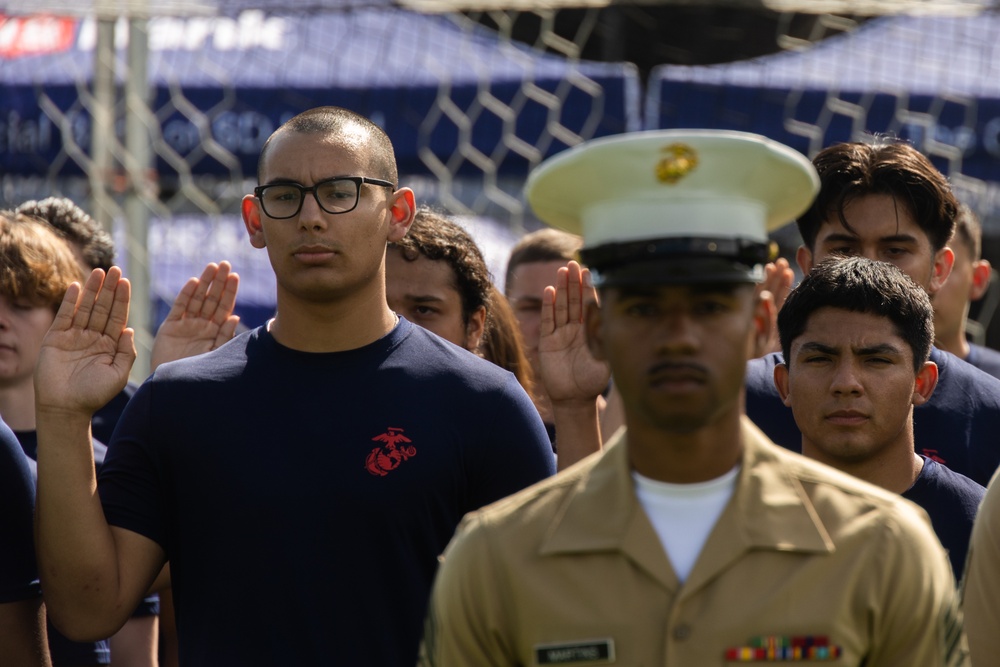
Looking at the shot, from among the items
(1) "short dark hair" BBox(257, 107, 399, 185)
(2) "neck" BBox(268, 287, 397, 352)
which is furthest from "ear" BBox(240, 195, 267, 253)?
(2) "neck" BBox(268, 287, 397, 352)

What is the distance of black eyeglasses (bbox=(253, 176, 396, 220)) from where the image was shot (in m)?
2.65

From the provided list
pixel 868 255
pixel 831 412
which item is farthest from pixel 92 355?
pixel 868 255

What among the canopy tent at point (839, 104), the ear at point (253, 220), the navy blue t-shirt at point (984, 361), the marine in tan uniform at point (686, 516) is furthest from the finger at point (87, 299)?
the canopy tent at point (839, 104)

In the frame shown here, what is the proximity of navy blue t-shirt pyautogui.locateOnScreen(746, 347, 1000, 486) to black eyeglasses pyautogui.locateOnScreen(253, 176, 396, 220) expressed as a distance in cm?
103

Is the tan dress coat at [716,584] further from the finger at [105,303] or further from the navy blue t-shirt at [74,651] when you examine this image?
the navy blue t-shirt at [74,651]

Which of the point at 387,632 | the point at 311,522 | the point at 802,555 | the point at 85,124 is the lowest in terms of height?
the point at 387,632

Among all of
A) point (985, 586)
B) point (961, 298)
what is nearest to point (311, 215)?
point (985, 586)

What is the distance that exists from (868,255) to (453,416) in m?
1.30

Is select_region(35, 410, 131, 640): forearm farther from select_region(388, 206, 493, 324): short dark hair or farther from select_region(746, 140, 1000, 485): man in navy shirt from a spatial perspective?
select_region(746, 140, 1000, 485): man in navy shirt

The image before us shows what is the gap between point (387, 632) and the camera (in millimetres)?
2430

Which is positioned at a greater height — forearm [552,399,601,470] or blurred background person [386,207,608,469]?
blurred background person [386,207,608,469]

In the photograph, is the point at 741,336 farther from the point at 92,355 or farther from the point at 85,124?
the point at 85,124

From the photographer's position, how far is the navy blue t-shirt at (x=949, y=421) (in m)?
3.05

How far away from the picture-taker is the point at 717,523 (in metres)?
1.78
